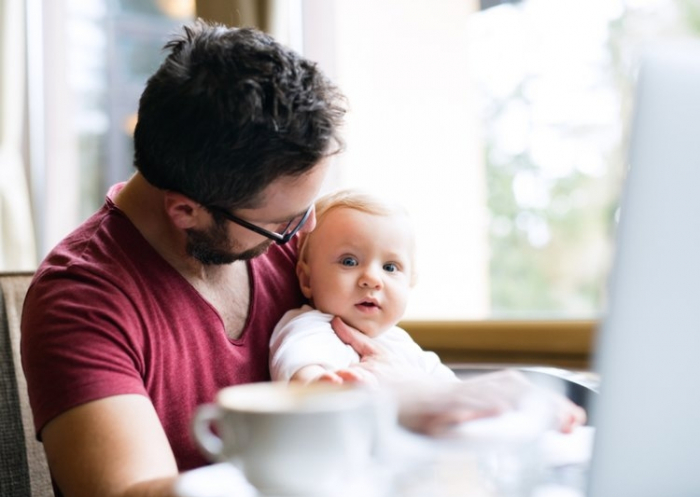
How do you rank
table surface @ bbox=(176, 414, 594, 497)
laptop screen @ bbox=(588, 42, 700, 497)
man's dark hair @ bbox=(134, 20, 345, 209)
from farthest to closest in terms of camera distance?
man's dark hair @ bbox=(134, 20, 345, 209)
table surface @ bbox=(176, 414, 594, 497)
laptop screen @ bbox=(588, 42, 700, 497)

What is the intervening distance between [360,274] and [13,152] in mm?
2506

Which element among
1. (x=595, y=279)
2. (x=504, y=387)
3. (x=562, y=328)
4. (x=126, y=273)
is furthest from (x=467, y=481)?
(x=595, y=279)

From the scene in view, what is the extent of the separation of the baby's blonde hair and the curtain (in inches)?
82.7

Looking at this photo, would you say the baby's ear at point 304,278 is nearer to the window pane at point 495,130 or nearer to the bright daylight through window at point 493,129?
the bright daylight through window at point 493,129

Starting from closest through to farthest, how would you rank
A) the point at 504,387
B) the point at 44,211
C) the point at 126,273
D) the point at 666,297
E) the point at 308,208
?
the point at 666,297
the point at 504,387
the point at 126,273
the point at 308,208
the point at 44,211

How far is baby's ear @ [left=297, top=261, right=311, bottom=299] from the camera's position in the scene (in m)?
1.52

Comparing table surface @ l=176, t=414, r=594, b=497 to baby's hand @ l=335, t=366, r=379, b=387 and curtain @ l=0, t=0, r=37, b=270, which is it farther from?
curtain @ l=0, t=0, r=37, b=270

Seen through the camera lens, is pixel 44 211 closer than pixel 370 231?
No

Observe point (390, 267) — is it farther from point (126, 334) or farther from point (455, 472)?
point (455, 472)

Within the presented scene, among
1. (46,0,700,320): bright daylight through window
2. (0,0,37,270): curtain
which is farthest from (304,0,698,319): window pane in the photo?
(0,0,37,270): curtain

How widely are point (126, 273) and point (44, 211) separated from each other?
258 cm

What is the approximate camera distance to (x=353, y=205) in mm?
1476

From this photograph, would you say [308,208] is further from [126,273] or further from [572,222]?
[572,222]

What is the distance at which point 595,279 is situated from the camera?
233cm
